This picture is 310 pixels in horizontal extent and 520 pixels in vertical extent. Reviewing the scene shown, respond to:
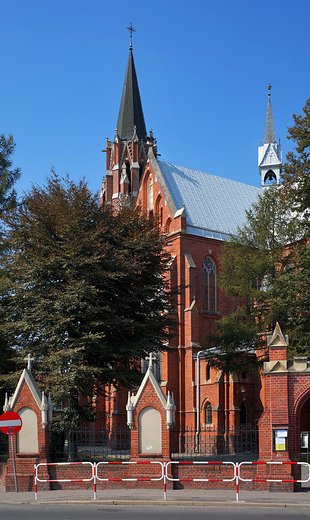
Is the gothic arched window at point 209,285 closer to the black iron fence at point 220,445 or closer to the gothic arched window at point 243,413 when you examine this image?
the gothic arched window at point 243,413

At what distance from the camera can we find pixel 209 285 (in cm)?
3856

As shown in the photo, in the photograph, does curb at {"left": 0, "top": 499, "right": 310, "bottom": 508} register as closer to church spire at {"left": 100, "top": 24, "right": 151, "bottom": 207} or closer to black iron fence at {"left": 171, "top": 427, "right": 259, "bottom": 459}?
black iron fence at {"left": 171, "top": 427, "right": 259, "bottom": 459}

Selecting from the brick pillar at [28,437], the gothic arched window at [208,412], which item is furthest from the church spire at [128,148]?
the brick pillar at [28,437]

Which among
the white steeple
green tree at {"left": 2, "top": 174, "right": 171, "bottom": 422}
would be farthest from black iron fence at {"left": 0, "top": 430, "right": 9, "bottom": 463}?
the white steeple

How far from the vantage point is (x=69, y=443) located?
17.8 meters

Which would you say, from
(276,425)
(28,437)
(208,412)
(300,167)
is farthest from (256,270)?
(28,437)

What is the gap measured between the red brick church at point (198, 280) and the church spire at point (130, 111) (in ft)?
49.8

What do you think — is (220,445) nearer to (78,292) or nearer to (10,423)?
(10,423)

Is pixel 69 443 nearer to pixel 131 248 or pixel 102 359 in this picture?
pixel 102 359

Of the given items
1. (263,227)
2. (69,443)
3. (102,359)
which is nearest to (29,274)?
(102,359)

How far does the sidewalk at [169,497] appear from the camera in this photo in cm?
1321

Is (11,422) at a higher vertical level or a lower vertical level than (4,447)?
higher

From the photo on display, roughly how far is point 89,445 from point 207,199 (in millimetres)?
28013

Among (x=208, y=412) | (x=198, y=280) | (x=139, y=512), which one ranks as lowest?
(x=208, y=412)
